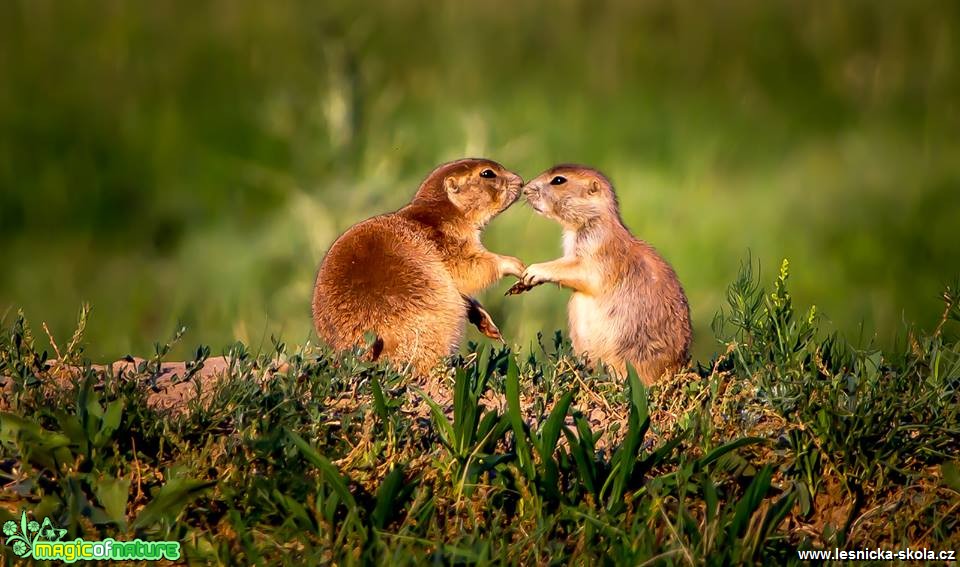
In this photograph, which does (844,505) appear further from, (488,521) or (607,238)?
(607,238)

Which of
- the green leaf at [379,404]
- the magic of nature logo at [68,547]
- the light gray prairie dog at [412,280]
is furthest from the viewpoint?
the light gray prairie dog at [412,280]

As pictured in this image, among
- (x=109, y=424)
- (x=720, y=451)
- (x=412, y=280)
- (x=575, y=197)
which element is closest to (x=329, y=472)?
(x=109, y=424)

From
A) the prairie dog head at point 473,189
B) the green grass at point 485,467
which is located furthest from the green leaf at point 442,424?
the prairie dog head at point 473,189

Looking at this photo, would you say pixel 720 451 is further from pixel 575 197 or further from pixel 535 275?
pixel 575 197

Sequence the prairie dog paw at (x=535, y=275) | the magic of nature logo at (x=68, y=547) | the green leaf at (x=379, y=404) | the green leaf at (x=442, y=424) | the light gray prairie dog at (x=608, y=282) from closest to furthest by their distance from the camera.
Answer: the magic of nature logo at (x=68, y=547) < the green leaf at (x=442, y=424) < the green leaf at (x=379, y=404) < the light gray prairie dog at (x=608, y=282) < the prairie dog paw at (x=535, y=275)

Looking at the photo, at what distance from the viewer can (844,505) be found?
4.08m

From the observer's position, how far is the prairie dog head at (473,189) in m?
5.75

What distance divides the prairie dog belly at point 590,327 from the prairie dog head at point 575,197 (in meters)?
0.39

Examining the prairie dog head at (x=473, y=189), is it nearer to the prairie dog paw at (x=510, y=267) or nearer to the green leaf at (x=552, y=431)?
the prairie dog paw at (x=510, y=267)

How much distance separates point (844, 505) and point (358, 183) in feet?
14.6

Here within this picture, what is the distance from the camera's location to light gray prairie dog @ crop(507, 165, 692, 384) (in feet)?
17.4

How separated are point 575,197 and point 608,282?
20.7 inches

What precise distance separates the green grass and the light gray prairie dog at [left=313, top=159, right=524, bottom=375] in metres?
0.56

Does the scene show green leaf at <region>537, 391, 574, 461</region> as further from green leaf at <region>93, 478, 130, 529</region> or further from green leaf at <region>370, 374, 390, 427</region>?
green leaf at <region>93, 478, 130, 529</region>
